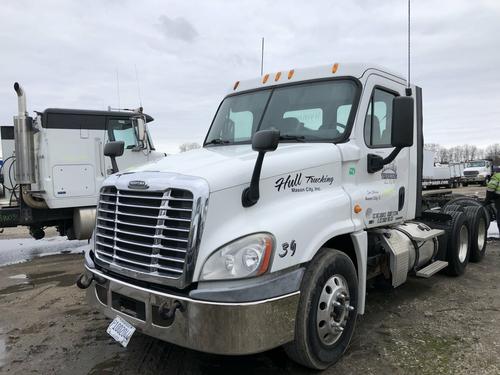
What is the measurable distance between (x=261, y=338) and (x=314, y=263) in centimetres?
74

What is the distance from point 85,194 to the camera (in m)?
8.80

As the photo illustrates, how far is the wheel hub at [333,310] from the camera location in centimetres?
345

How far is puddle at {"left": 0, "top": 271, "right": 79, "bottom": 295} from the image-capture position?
656 cm

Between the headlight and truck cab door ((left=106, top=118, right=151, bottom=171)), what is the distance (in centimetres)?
670

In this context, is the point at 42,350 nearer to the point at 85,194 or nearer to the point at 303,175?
the point at 303,175

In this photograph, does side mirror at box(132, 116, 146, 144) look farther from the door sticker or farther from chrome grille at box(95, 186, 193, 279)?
the door sticker

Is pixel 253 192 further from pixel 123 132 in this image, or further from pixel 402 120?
pixel 123 132

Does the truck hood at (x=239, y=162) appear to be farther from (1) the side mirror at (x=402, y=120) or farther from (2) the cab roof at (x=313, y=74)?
(2) the cab roof at (x=313, y=74)

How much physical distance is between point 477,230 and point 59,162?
25.2ft

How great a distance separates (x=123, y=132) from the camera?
927cm

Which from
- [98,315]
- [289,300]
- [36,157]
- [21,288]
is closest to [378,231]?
[289,300]

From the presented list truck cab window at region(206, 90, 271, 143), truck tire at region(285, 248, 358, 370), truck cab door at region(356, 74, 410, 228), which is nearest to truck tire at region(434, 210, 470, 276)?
truck cab door at region(356, 74, 410, 228)

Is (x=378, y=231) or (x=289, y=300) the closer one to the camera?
(x=289, y=300)

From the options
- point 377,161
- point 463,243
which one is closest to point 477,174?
point 463,243
